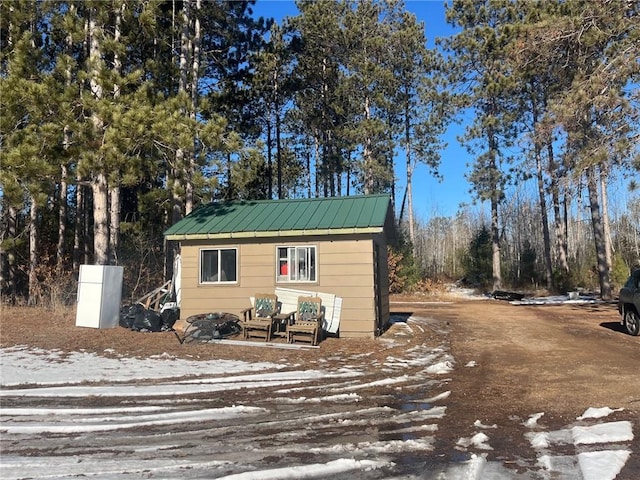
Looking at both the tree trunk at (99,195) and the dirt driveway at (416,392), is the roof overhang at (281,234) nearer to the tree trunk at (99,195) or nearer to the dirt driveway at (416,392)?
the tree trunk at (99,195)

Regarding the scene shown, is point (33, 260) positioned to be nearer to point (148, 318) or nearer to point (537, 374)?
point (148, 318)

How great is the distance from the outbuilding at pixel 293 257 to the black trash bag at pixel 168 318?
0.74 feet

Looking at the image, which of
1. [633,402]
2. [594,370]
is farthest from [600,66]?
[633,402]

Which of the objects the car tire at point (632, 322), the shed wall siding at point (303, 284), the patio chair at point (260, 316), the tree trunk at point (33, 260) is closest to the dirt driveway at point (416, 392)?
the car tire at point (632, 322)

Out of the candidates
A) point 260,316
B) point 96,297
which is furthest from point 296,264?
point 96,297

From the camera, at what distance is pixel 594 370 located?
7656mm

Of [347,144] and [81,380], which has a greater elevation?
[347,144]

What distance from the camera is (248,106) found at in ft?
85.7

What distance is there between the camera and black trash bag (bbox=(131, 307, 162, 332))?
11594 mm

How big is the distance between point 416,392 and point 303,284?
5598 millimetres

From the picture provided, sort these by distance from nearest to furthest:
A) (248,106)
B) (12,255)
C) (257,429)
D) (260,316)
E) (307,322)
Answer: (257,429)
(307,322)
(260,316)
(12,255)
(248,106)

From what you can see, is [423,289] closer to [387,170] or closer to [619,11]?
[387,170]

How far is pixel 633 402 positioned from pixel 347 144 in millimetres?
24129

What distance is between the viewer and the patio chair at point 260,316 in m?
10.7
